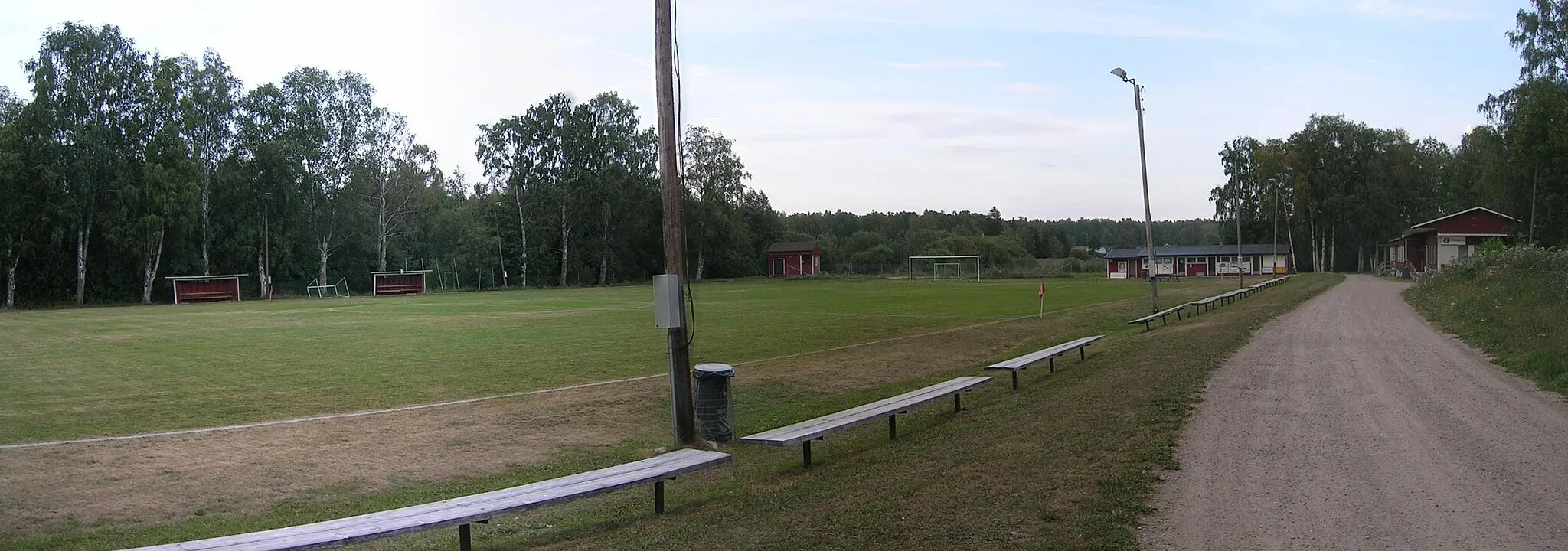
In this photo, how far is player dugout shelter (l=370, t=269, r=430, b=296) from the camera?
61.1 m

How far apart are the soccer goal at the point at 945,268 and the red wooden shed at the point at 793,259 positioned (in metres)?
10.6

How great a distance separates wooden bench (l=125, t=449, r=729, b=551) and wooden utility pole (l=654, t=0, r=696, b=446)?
220 cm

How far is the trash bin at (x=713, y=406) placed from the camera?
32.3ft

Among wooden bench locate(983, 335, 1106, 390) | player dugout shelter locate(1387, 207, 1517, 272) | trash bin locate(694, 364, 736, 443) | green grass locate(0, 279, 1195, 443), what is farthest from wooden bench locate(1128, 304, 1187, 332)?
player dugout shelter locate(1387, 207, 1517, 272)

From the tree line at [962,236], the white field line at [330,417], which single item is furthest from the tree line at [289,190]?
the white field line at [330,417]

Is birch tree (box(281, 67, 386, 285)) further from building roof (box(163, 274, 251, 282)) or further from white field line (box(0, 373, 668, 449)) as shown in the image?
white field line (box(0, 373, 668, 449))

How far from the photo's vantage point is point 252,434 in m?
10.2

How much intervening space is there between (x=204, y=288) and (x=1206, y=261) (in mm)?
77596

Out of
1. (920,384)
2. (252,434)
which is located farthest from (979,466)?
(252,434)

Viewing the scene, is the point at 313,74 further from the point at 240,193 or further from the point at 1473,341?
the point at 1473,341

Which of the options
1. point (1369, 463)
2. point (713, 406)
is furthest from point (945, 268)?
point (1369, 463)

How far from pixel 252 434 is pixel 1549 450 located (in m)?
11.9

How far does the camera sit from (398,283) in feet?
205

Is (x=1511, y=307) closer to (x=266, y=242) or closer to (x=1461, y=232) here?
(x=1461, y=232)
